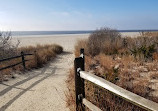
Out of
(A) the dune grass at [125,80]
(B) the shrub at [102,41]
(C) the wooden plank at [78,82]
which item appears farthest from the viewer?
(B) the shrub at [102,41]

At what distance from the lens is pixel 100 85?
253 centimetres

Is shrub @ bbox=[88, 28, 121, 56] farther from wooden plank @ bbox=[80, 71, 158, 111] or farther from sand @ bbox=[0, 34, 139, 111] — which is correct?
wooden plank @ bbox=[80, 71, 158, 111]

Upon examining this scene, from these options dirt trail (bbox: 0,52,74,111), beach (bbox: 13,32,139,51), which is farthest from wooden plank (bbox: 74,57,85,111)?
beach (bbox: 13,32,139,51)

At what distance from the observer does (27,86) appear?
627 centimetres

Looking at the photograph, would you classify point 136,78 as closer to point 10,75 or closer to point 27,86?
point 27,86

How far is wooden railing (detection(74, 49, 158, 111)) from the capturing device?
5.84ft

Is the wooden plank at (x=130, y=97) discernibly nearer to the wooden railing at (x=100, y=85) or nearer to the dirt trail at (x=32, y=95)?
the wooden railing at (x=100, y=85)

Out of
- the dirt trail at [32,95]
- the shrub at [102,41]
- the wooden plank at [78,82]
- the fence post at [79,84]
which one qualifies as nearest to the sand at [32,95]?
the dirt trail at [32,95]

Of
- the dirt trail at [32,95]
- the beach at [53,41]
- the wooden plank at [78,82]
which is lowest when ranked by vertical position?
the dirt trail at [32,95]

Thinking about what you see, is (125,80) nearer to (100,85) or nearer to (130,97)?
(100,85)

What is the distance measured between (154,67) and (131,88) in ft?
8.38

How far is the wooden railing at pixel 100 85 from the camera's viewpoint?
1.78 m

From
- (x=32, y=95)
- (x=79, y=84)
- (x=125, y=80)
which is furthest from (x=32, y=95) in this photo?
(x=125, y=80)

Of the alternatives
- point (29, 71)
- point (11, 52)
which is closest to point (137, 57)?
point (29, 71)
